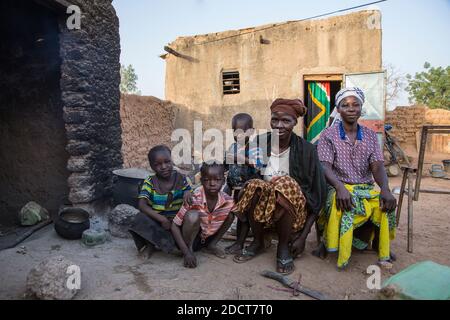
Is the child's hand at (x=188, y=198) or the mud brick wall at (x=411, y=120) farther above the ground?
the mud brick wall at (x=411, y=120)

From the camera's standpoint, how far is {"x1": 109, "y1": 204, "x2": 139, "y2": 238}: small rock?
3.51 m

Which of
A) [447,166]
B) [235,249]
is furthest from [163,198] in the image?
[447,166]

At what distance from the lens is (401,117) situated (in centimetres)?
1312

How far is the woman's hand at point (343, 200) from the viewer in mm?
2576

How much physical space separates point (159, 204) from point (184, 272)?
0.67 metres

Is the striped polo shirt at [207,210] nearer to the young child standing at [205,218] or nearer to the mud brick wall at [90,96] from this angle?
the young child standing at [205,218]

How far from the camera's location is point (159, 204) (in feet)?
9.63

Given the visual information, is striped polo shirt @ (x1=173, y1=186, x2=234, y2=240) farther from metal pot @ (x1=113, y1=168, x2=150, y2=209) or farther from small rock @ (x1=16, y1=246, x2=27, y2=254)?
small rock @ (x1=16, y1=246, x2=27, y2=254)

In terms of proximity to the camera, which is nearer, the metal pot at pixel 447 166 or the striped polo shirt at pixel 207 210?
the striped polo shirt at pixel 207 210

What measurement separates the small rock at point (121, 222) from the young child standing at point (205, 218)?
3.11ft

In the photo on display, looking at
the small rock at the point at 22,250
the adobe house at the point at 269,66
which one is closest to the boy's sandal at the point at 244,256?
the small rock at the point at 22,250

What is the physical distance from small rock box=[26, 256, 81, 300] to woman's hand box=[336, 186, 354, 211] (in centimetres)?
197
